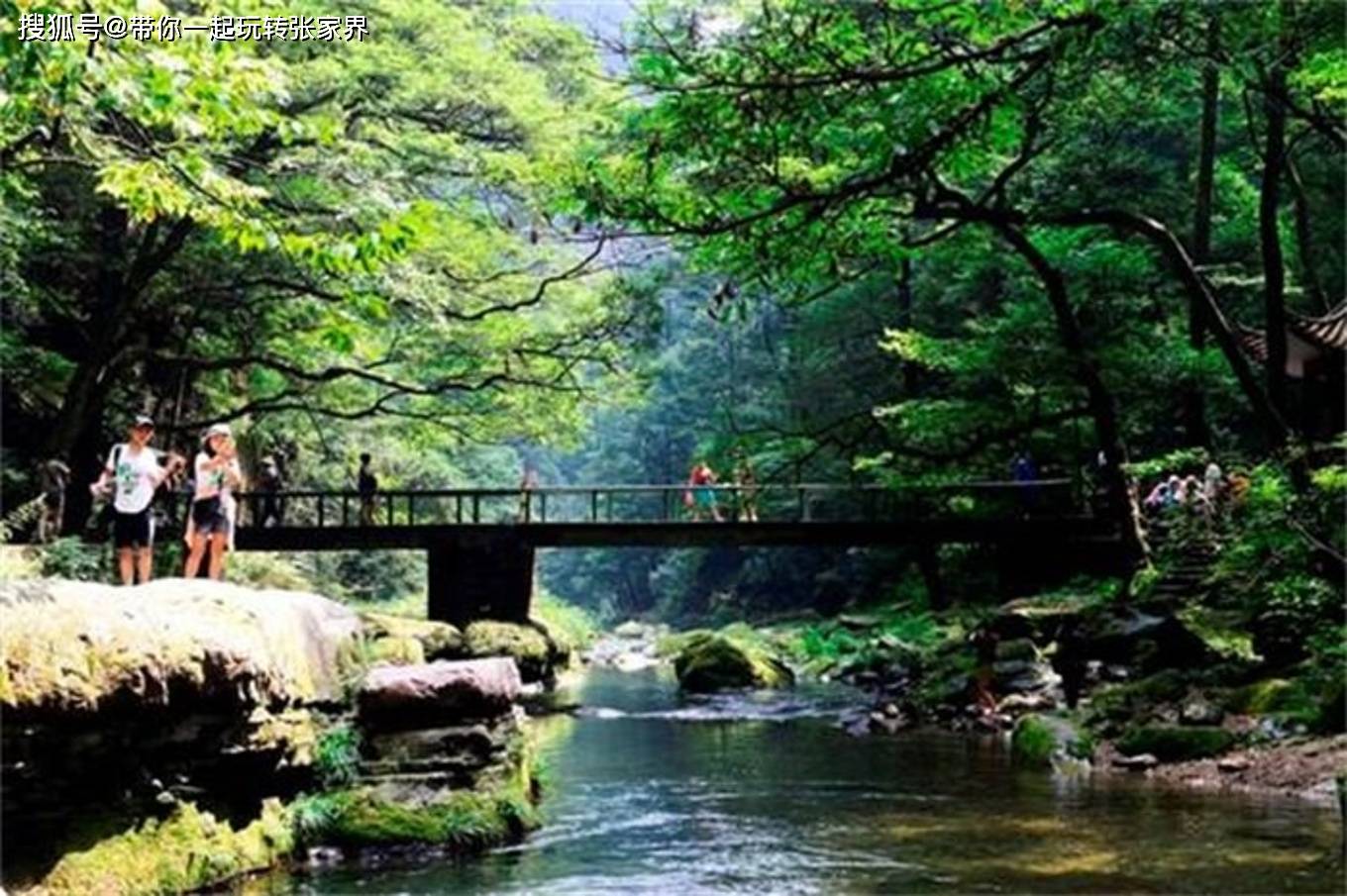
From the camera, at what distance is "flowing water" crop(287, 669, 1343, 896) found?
8180 mm

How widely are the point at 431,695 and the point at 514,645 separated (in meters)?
13.5

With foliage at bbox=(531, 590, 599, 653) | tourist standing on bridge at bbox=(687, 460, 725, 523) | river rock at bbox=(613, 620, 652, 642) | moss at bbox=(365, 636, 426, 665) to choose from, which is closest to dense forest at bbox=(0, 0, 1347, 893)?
moss at bbox=(365, 636, 426, 665)

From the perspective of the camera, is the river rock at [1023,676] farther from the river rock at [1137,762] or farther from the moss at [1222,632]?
the river rock at [1137,762]

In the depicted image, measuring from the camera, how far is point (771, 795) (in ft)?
39.0

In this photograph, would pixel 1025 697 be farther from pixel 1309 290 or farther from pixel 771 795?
pixel 1309 290

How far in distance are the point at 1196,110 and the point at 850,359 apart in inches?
455

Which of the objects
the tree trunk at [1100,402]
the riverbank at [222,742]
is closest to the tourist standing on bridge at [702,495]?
the tree trunk at [1100,402]

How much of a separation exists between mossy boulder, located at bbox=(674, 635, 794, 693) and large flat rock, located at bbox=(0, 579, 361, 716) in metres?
14.6

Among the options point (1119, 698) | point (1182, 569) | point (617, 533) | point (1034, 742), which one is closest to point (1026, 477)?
point (1182, 569)

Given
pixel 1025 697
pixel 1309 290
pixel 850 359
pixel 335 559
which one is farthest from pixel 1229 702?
pixel 335 559

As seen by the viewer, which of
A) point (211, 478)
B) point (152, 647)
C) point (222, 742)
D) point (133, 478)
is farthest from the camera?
point (211, 478)

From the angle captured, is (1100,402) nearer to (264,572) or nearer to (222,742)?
(222,742)

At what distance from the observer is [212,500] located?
10625mm

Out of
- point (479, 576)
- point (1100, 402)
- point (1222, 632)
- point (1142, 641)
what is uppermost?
point (1100, 402)
